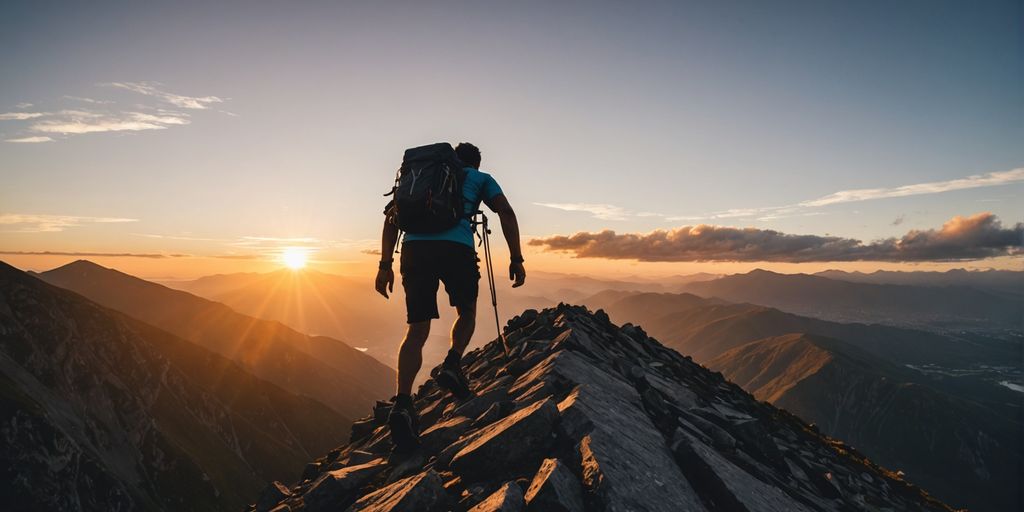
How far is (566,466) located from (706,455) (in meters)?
2.73

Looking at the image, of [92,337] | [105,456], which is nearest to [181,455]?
[105,456]

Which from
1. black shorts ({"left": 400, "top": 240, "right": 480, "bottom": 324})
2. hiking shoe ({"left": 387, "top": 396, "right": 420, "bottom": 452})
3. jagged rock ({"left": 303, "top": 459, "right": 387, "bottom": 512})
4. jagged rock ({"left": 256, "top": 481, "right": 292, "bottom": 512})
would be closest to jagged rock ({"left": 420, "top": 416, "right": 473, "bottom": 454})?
hiking shoe ({"left": 387, "top": 396, "right": 420, "bottom": 452})

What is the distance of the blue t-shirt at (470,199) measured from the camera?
7.48 metres

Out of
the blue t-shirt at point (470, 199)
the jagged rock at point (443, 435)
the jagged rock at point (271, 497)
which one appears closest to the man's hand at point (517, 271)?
the blue t-shirt at point (470, 199)

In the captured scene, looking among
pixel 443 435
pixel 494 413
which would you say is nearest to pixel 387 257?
pixel 443 435

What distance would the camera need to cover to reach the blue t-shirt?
748cm

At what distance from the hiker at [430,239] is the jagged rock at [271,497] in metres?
2.56

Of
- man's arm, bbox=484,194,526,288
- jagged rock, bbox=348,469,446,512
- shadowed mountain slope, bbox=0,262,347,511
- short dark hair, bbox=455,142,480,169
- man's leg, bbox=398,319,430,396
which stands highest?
short dark hair, bbox=455,142,480,169

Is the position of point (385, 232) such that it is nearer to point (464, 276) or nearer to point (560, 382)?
point (464, 276)

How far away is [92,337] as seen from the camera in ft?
429

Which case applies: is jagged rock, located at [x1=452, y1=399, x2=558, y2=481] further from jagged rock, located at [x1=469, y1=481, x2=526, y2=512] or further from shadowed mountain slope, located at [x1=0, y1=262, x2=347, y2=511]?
shadowed mountain slope, located at [x1=0, y1=262, x2=347, y2=511]

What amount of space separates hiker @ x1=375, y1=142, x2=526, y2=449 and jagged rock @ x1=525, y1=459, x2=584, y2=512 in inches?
112

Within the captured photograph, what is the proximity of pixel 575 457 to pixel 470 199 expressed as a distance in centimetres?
437

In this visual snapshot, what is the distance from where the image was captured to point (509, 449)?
223 inches
